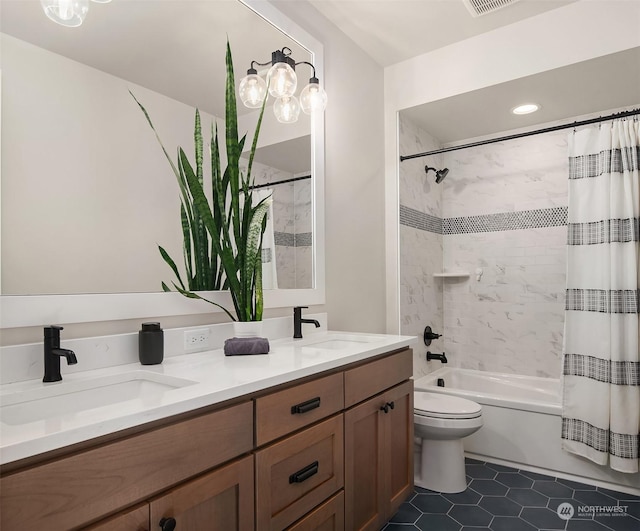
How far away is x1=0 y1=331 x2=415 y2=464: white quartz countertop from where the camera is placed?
742mm

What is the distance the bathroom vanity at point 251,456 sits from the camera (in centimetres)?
75

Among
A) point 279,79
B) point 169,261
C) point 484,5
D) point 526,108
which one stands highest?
point 484,5

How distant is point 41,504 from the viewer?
71cm

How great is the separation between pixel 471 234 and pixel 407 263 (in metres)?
0.81

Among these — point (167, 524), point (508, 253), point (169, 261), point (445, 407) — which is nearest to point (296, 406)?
point (167, 524)

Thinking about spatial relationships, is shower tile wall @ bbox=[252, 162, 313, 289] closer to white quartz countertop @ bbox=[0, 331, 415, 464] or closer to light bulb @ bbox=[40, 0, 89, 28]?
white quartz countertop @ bbox=[0, 331, 415, 464]

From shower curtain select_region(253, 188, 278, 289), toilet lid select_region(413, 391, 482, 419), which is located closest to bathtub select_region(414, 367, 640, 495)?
toilet lid select_region(413, 391, 482, 419)

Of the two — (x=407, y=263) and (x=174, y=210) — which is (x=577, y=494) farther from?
(x=174, y=210)

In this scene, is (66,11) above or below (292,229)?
above

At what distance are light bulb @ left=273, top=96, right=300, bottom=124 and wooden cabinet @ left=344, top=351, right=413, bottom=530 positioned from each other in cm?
124

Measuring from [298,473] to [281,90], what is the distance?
1.59m

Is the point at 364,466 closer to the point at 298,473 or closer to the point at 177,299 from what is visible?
the point at 298,473

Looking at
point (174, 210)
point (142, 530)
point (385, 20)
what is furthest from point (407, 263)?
point (142, 530)

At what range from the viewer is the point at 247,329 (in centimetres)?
165
